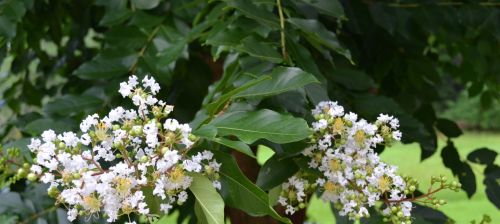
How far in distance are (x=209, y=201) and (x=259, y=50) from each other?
26 cm

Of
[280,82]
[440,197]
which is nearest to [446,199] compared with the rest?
[440,197]

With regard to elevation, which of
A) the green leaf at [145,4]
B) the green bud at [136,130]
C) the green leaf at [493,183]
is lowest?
the green bud at [136,130]

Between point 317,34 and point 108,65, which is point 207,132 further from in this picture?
point 108,65

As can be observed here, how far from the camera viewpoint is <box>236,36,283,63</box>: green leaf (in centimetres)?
95

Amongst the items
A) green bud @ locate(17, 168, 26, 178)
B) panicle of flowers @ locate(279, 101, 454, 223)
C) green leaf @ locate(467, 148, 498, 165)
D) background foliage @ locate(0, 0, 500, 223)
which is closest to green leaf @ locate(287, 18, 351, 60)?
background foliage @ locate(0, 0, 500, 223)

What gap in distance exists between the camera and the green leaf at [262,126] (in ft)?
2.59

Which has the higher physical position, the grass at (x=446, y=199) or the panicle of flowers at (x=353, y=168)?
the grass at (x=446, y=199)

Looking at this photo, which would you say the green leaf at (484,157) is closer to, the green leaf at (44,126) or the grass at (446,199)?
the green leaf at (44,126)

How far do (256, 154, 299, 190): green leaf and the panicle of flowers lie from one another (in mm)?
41

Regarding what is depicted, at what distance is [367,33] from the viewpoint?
1.65 m

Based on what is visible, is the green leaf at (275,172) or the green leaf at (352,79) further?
the green leaf at (352,79)

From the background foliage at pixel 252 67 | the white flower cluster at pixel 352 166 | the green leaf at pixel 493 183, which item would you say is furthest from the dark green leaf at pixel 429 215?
the green leaf at pixel 493 183

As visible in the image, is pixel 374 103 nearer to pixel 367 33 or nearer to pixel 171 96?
pixel 367 33

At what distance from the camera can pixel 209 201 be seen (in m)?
0.79
